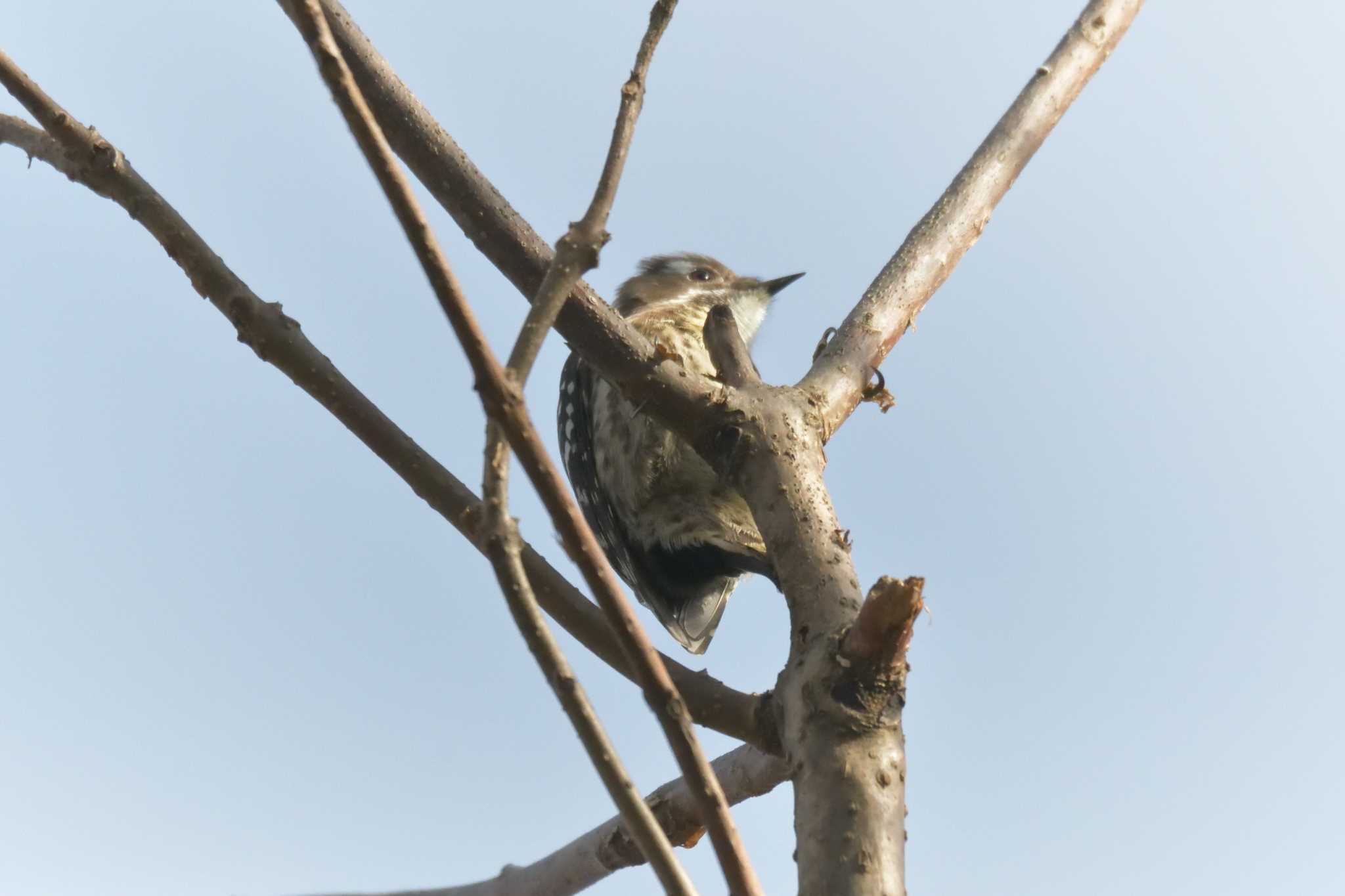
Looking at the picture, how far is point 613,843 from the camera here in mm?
3125

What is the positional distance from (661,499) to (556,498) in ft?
11.0

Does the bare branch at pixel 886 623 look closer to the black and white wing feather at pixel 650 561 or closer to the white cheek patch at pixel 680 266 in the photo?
the black and white wing feather at pixel 650 561

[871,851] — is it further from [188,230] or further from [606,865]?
[188,230]

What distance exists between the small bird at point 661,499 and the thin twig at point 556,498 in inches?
93.1

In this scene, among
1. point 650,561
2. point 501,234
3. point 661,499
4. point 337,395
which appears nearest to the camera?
point 337,395

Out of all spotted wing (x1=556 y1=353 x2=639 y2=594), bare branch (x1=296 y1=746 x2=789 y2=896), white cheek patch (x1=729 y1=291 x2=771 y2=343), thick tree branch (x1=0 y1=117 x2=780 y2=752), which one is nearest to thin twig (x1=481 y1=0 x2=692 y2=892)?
thick tree branch (x1=0 y1=117 x2=780 y2=752)

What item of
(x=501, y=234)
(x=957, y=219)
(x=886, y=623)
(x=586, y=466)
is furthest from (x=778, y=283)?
(x=886, y=623)

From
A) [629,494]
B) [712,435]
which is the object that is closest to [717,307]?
[712,435]

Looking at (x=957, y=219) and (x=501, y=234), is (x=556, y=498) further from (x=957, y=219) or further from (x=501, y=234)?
(x=957, y=219)

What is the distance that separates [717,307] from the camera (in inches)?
129

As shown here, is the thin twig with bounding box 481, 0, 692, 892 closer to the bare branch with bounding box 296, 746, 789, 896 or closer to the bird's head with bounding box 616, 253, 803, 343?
the bare branch with bounding box 296, 746, 789, 896

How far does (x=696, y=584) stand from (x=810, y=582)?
8.59 ft

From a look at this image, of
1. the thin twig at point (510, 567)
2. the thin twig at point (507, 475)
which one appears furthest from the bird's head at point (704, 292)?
the thin twig at point (510, 567)

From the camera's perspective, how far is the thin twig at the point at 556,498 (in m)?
1.44
